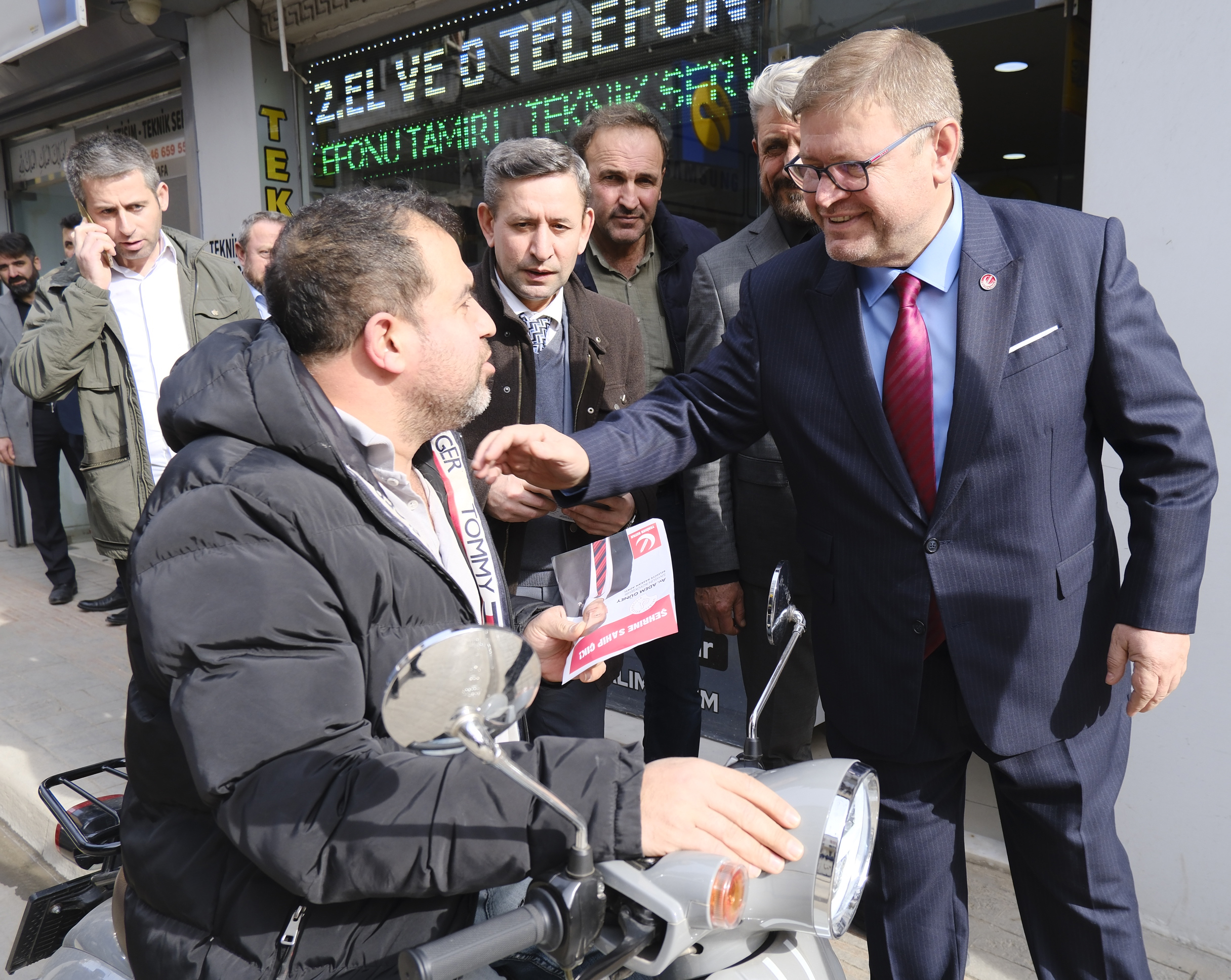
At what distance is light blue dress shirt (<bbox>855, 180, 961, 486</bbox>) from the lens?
1898mm

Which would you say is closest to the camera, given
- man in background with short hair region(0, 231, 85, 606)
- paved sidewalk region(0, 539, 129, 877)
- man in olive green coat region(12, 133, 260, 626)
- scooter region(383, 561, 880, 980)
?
scooter region(383, 561, 880, 980)

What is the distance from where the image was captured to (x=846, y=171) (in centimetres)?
183

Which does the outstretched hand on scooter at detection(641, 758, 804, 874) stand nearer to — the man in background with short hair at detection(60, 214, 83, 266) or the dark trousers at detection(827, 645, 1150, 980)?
the dark trousers at detection(827, 645, 1150, 980)

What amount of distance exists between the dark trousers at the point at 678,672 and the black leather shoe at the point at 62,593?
16.9 feet

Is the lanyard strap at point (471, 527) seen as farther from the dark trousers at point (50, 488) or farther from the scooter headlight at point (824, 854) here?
the dark trousers at point (50, 488)

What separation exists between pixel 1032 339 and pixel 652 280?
1.69 m

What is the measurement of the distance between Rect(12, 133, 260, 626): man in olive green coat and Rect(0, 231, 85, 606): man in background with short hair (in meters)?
3.18

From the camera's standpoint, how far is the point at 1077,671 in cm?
194

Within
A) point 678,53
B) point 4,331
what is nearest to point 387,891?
point 678,53

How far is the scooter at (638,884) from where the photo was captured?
95cm

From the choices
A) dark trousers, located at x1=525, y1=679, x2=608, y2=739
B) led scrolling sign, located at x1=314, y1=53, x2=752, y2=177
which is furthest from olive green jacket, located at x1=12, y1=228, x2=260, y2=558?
dark trousers, located at x1=525, y1=679, x2=608, y2=739

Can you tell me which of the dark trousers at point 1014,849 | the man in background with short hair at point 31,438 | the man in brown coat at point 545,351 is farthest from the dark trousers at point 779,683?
the man in background with short hair at point 31,438

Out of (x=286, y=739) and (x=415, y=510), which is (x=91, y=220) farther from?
(x=286, y=739)

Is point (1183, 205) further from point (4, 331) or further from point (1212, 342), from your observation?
point (4, 331)
